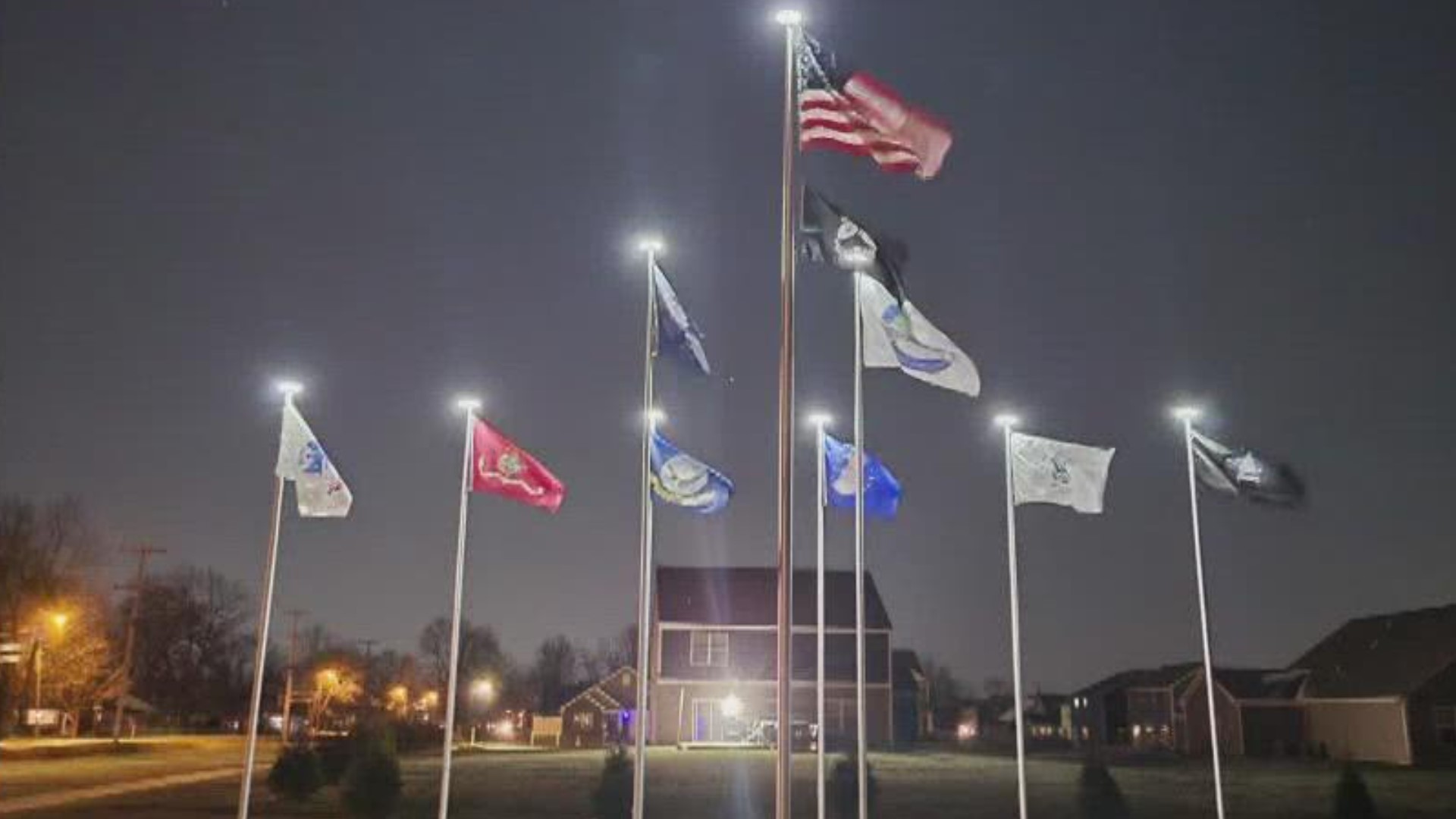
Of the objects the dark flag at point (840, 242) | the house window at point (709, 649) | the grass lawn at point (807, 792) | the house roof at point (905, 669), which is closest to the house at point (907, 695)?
the house roof at point (905, 669)

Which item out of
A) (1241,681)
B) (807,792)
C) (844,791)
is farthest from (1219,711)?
(844,791)

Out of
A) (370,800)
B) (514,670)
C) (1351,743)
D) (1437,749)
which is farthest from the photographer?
(514,670)

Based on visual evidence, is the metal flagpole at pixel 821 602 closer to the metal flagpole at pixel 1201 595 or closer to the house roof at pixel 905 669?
the metal flagpole at pixel 1201 595

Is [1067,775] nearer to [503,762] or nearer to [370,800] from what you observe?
[503,762]

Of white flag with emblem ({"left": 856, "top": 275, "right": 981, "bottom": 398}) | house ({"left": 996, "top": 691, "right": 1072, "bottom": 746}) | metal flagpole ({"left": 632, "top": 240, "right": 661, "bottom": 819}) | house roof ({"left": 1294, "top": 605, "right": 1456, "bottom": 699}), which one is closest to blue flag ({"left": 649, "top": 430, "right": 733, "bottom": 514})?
metal flagpole ({"left": 632, "top": 240, "right": 661, "bottom": 819})

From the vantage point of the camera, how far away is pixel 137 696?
122 m

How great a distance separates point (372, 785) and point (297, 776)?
449 cm

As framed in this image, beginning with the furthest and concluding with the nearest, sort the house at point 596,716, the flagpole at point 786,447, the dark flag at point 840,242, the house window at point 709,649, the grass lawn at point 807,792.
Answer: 1. the house at point 596,716
2. the house window at point 709,649
3. the grass lawn at point 807,792
4. the dark flag at point 840,242
5. the flagpole at point 786,447

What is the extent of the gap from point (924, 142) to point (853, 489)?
29.5ft

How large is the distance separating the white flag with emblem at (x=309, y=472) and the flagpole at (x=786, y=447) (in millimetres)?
11120

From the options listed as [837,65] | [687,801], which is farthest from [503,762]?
[837,65]

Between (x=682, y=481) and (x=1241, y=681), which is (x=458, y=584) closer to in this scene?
(x=682, y=481)

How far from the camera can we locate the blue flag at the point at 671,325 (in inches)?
747

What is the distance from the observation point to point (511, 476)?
21812 mm
